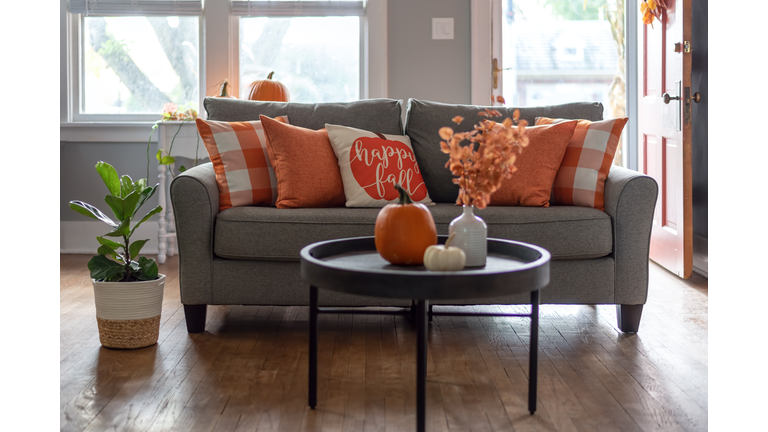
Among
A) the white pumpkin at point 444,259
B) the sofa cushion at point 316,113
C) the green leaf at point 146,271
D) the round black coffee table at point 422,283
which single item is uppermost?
the sofa cushion at point 316,113

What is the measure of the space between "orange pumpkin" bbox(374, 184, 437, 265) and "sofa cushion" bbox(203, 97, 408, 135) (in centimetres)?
129

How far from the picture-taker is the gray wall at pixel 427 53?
4.04 metres

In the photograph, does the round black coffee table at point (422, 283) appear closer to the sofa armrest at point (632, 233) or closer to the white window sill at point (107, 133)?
the sofa armrest at point (632, 233)

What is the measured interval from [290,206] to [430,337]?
0.73m

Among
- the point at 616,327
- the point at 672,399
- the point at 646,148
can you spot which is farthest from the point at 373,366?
the point at 646,148

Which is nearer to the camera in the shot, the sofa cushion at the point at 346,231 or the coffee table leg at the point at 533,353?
the coffee table leg at the point at 533,353

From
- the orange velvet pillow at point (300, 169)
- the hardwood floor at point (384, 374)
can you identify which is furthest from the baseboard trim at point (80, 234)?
the orange velvet pillow at point (300, 169)

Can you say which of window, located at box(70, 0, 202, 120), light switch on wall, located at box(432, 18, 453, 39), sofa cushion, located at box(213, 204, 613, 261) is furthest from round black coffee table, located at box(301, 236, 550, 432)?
window, located at box(70, 0, 202, 120)

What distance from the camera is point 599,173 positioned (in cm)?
255

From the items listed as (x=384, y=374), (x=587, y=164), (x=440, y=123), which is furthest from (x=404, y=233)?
(x=440, y=123)

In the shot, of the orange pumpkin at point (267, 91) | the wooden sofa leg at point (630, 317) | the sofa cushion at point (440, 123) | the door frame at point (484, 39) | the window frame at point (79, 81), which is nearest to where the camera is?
the wooden sofa leg at point (630, 317)

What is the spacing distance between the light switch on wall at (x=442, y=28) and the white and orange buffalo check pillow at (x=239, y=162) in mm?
1725

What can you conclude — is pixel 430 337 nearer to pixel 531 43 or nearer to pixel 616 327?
pixel 616 327

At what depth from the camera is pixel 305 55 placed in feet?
13.7
